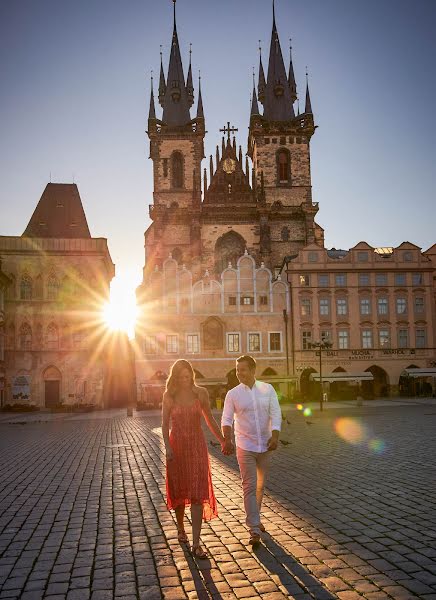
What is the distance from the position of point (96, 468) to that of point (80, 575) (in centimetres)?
740

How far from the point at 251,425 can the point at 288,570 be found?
1643 mm

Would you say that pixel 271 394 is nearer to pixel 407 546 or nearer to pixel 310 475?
pixel 407 546

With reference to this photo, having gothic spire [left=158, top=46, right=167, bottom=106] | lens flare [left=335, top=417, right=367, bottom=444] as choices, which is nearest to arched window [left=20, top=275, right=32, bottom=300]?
lens flare [left=335, top=417, right=367, bottom=444]

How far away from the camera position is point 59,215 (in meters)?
50.1

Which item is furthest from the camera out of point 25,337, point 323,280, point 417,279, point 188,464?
point 417,279

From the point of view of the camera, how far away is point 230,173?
62594 mm

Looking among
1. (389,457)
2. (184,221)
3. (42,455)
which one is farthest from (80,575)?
(184,221)

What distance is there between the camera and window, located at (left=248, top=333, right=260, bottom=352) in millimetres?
46281

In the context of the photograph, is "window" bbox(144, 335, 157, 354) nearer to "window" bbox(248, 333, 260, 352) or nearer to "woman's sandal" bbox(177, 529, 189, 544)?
"window" bbox(248, 333, 260, 352)

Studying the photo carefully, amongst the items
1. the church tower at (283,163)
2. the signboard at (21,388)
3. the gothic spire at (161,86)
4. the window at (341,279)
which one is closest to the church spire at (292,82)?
the church tower at (283,163)

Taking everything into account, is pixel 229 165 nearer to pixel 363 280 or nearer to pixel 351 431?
pixel 363 280

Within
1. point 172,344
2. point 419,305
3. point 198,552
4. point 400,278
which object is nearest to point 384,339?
point 419,305

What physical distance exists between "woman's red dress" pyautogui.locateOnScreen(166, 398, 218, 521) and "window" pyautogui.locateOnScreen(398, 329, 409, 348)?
43.5 metres

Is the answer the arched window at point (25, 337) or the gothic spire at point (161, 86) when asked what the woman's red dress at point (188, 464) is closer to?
the arched window at point (25, 337)
